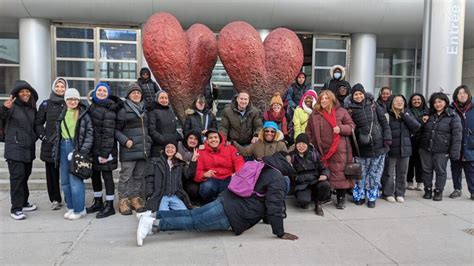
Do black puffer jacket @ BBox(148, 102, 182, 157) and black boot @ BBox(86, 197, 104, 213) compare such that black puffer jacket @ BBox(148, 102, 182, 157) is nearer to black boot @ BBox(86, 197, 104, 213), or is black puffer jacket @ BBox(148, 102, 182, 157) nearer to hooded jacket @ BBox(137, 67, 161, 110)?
black boot @ BBox(86, 197, 104, 213)

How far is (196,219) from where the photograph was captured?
3959 millimetres

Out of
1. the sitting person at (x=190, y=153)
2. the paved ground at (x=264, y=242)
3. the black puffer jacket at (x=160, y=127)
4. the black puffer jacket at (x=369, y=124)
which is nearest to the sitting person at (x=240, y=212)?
the paved ground at (x=264, y=242)

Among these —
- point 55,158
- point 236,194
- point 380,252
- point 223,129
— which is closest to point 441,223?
point 380,252

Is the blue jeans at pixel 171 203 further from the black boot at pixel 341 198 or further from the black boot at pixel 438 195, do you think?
the black boot at pixel 438 195

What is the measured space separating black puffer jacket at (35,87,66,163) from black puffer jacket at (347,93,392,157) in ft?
12.7

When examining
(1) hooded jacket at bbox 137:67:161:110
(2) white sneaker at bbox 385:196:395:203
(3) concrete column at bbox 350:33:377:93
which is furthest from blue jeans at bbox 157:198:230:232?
(3) concrete column at bbox 350:33:377:93

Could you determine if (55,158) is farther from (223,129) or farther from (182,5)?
(182,5)

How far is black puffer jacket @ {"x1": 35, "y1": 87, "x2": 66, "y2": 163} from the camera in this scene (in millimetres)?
5004

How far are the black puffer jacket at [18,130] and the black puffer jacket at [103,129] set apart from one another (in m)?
0.82

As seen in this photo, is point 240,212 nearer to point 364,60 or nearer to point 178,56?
point 178,56

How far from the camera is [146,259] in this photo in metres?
3.51

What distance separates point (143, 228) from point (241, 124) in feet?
7.25

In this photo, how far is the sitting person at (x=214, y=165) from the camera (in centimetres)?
482

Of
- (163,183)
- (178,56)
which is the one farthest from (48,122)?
(178,56)
